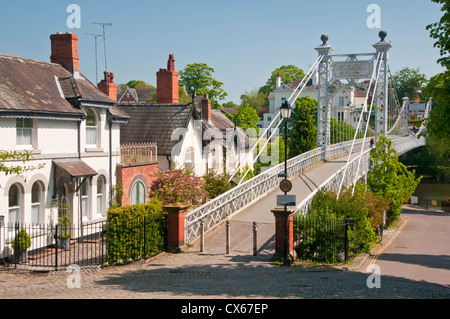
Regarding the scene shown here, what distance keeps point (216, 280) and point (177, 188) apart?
11.1 m

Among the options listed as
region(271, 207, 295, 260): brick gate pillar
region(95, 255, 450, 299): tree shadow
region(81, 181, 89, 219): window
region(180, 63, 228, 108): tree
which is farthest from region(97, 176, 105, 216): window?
region(180, 63, 228, 108): tree

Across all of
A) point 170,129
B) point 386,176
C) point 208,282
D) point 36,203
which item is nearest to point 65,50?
point 170,129

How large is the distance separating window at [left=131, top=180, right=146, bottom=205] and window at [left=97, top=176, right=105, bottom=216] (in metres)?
1.68

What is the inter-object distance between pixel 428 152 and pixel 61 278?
2761 inches

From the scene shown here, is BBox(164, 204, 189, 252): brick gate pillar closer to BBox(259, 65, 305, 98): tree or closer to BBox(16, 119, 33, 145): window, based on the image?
BBox(16, 119, 33, 145): window

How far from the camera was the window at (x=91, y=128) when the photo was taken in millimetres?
21344

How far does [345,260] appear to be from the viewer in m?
16.6

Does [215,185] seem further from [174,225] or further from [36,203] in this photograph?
[36,203]

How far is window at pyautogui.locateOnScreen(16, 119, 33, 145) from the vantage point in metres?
17.9

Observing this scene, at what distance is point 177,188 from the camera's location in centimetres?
2409

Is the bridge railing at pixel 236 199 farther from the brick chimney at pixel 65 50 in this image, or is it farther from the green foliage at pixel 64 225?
the brick chimney at pixel 65 50

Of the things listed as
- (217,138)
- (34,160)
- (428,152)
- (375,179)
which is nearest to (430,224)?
(375,179)

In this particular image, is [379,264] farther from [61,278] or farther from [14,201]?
[14,201]

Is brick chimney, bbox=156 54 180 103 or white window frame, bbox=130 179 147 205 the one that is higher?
brick chimney, bbox=156 54 180 103
